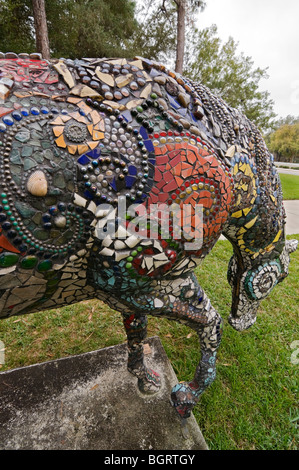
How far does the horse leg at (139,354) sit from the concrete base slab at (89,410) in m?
0.07

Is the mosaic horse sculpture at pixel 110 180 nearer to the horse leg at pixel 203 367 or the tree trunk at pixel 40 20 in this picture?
the horse leg at pixel 203 367

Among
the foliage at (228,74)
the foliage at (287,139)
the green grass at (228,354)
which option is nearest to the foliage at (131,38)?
the foliage at (228,74)

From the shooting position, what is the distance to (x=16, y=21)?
6.50 m

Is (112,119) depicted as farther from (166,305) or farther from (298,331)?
(298,331)

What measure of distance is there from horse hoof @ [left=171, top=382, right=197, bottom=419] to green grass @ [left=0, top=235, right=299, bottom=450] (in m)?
0.41

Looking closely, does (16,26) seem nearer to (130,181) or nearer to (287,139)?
(130,181)

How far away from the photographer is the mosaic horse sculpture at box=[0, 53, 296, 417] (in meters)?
0.73

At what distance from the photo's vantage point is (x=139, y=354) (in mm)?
1592

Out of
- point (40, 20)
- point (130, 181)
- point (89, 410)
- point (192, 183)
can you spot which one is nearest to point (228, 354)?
point (89, 410)

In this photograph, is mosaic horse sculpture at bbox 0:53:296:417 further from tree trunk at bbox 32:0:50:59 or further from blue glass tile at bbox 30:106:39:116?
tree trunk at bbox 32:0:50:59

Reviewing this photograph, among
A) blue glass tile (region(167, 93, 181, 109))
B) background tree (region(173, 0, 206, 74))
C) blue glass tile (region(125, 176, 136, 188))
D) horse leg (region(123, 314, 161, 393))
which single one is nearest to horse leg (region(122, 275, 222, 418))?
horse leg (region(123, 314, 161, 393))

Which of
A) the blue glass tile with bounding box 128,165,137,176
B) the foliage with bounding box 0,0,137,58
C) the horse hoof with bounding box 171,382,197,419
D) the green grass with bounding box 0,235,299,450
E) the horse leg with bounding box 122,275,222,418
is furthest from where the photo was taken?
the foliage with bounding box 0,0,137,58

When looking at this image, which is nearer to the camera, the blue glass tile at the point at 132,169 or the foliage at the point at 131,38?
the blue glass tile at the point at 132,169

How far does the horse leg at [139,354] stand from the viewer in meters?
1.46
